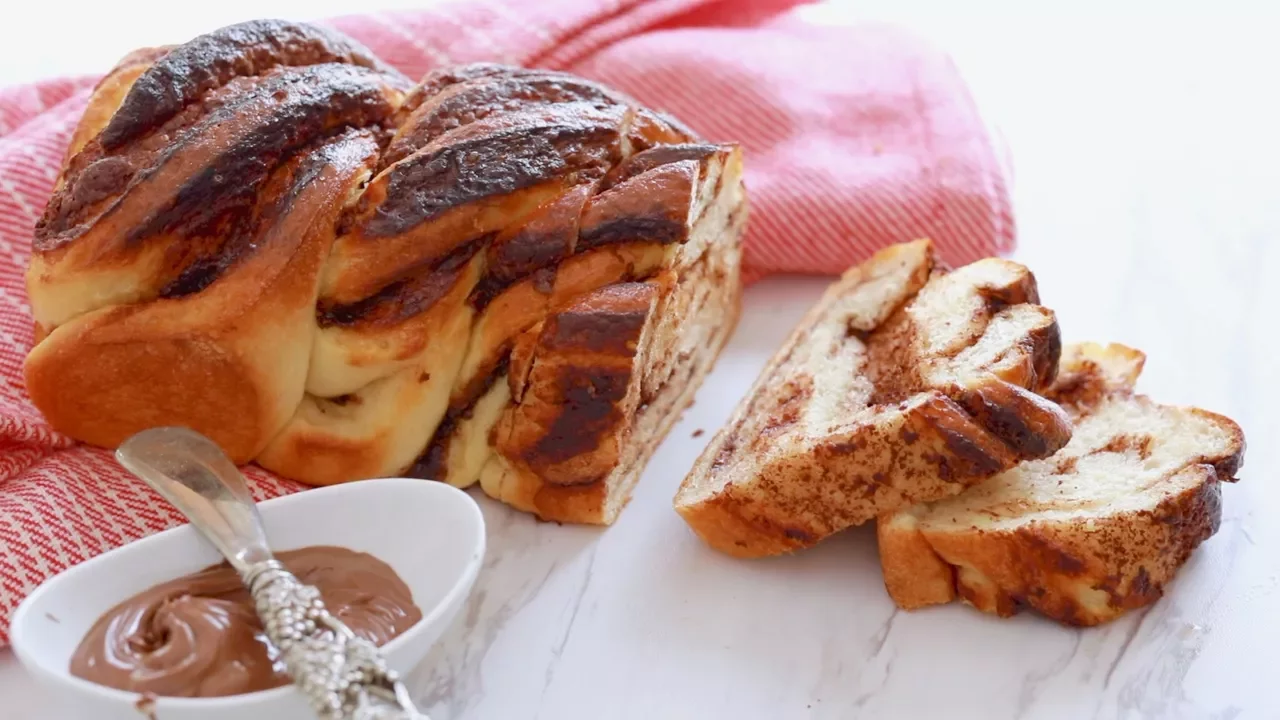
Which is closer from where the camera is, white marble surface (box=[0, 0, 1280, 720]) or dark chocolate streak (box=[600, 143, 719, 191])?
white marble surface (box=[0, 0, 1280, 720])

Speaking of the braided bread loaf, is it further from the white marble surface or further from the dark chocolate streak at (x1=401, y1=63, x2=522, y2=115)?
the white marble surface

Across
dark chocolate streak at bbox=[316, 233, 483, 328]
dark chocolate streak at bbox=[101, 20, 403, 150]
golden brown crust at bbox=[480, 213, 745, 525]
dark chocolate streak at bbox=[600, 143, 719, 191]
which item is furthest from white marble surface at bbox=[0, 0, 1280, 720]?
dark chocolate streak at bbox=[101, 20, 403, 150]

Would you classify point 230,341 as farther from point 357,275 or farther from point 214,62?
point 214,62

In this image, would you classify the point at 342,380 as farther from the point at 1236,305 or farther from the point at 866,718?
the point at 1236,305

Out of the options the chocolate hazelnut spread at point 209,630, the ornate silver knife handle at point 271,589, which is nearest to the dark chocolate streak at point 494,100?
the ornate silver knife handle at point 271,589

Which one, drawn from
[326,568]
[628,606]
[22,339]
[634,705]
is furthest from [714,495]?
[22,339]

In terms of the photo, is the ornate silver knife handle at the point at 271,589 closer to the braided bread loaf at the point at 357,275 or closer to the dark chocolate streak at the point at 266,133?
the braided bread loaf at the point at 357,275

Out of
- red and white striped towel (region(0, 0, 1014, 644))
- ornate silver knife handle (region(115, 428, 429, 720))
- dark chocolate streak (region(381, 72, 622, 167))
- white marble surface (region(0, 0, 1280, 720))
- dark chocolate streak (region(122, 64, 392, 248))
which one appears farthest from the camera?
red and white striped towel (region(0, 0, 1014, 644))
